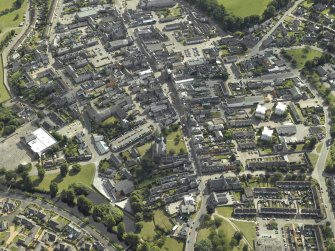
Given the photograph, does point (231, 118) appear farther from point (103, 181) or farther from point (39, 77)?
point (39, 77)

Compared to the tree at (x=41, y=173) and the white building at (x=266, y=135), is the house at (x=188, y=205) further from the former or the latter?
the tree at (x=41, y=173)

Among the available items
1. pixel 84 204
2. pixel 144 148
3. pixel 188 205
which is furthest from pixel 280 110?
pixel 84 204

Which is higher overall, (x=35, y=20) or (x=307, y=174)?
(x=35, y=20)

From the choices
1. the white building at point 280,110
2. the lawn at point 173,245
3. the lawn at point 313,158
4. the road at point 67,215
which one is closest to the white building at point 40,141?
the road at point 67,215

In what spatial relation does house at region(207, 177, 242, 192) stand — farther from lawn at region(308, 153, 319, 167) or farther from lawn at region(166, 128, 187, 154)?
lawn at region(308, 153, 319, 167)

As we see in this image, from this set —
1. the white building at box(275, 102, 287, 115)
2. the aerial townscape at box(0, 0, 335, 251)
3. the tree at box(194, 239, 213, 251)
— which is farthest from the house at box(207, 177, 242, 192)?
the white building at box(275, 102, 287, 115)

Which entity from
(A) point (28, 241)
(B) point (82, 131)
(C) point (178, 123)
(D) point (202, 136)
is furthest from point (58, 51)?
(A) point (28, 241)
